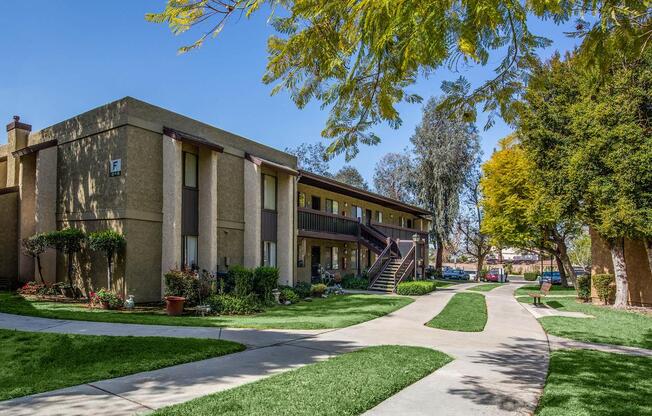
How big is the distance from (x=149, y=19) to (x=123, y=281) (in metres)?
12.2

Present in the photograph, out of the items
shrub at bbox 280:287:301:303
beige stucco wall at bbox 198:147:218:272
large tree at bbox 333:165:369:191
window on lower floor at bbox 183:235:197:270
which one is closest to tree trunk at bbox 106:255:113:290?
window on lower floor at bbox 183:235:197:270

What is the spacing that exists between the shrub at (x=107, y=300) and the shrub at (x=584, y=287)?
2137cm

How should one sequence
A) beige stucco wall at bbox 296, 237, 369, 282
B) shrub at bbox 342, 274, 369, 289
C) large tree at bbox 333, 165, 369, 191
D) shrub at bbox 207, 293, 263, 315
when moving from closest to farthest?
1. shrub at bbox 207, 293, 263, 315
2. beige stucco wall at bbox 296, 237, 369, 282
3. shrub at bbox 342, 274, 369, 289
4. large tree at bbox 333, 165, 369, 191

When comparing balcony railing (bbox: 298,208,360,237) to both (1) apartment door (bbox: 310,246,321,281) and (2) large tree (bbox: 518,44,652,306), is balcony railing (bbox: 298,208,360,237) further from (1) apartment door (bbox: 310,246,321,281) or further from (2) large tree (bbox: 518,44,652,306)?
(2) large tree (bbox: 518,44,652,306)

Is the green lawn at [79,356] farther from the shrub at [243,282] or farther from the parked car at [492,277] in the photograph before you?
the parked car at [492,277]

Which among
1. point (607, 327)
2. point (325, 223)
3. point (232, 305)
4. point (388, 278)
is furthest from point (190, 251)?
point (607, 327)

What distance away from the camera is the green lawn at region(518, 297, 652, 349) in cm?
1097

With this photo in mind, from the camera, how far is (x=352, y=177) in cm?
6494

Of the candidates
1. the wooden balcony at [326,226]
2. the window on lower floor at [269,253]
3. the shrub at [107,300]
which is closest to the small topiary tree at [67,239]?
the shrub at [107,300]

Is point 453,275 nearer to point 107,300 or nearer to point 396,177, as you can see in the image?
point 396,177

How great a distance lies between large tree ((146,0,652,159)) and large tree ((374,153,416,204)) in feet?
128

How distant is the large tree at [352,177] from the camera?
2547 inches

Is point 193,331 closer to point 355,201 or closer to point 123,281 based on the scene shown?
point 123,281

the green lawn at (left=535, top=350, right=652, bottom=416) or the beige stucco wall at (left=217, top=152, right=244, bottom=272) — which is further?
the beige stucco wall at (left=217, top=152, right=244, bottom=272)
